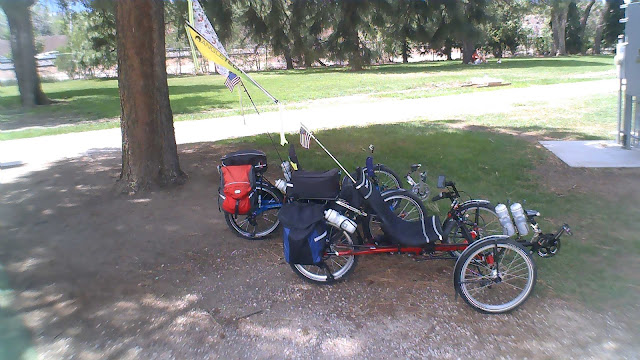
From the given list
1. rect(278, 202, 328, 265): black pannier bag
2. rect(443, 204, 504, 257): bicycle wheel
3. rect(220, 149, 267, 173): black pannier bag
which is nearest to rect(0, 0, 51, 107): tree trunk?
rect(220, 149, 267, 173): black pannier bag

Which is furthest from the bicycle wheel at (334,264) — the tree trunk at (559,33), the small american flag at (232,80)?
the tree trunk at (559,33)

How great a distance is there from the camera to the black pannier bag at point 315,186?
4.38 meters

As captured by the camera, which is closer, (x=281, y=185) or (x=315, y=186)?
(x=315, y=186)

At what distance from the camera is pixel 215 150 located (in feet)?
31.2

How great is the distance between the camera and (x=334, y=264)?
448cm

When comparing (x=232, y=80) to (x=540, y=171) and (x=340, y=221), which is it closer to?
(x=340, y=221)

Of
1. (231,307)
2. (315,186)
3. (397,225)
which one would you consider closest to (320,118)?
(315,186)

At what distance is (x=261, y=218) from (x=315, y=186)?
1191mm

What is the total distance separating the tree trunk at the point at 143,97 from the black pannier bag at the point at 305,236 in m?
3.22

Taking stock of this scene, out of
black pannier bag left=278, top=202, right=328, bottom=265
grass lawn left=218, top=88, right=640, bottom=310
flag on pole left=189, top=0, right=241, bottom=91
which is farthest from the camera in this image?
flag on pole left=189, top=0, right=241, bottom=91

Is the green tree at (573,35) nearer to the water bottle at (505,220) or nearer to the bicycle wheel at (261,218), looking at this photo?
the bicycle wheel at (261,218)

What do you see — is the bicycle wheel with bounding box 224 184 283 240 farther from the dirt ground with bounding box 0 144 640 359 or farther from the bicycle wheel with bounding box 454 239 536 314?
the bicycle wheel with bounding box 454 239 536 314

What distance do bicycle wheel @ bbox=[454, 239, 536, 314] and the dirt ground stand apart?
0.40 feet

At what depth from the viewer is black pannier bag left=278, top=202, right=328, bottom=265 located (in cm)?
406
